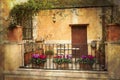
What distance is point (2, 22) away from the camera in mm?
10398

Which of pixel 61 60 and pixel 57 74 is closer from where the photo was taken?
pixel 57 74

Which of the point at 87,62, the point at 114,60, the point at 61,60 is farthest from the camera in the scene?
the point at 61,60

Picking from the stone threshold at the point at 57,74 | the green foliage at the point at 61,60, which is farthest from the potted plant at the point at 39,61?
the green foliage at the point at 61,60

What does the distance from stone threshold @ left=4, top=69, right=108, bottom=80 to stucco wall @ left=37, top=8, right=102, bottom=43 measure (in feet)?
18.6

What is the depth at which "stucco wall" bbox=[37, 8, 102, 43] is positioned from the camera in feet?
51.6

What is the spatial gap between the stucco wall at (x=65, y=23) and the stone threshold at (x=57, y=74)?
568 centimetres

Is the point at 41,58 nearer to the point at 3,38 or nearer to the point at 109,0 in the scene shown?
the point at 3,38

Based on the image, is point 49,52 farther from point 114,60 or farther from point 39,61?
point 114,60

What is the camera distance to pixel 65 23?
16078 millimetres

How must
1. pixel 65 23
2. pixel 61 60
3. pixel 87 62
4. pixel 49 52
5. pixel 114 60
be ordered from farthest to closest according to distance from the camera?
pixel 65 23 → pixel 49 52 → pixel 61 60 → pixel 87 62 → pixel 114 60

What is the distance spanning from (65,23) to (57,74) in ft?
21.9

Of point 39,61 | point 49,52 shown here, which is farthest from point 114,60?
point 49,52

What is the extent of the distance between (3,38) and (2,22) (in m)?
0.68

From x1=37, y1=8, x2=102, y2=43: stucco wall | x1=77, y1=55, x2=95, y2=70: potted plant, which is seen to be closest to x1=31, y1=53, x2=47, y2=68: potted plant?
x1=77, y1=55, x2=95, y2=70: potted plant
